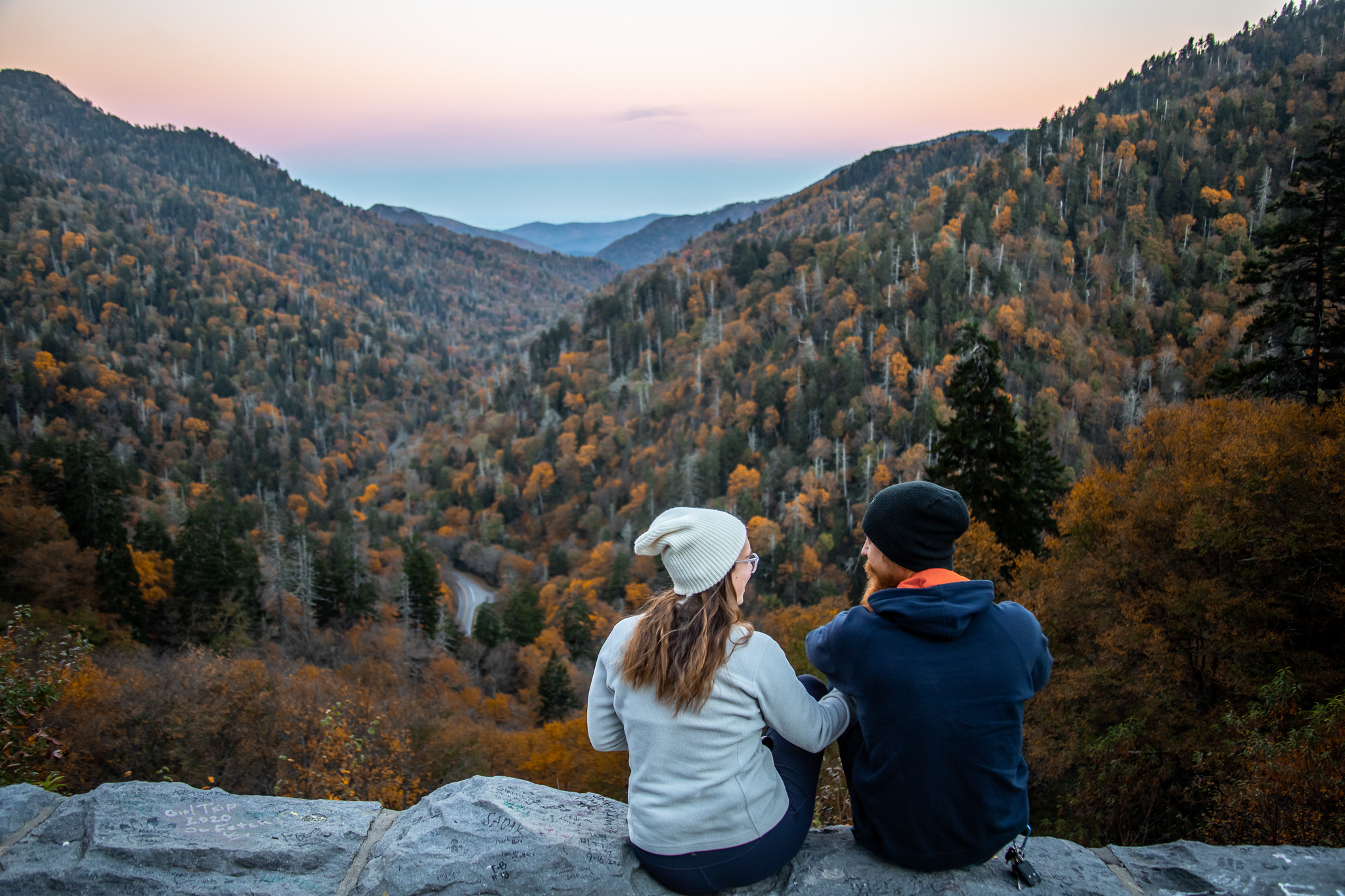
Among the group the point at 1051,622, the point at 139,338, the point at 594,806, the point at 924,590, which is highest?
the point at 139,338

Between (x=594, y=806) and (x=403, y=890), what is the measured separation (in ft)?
3.74

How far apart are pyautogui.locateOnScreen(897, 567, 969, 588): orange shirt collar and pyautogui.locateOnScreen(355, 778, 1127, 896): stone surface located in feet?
4.49

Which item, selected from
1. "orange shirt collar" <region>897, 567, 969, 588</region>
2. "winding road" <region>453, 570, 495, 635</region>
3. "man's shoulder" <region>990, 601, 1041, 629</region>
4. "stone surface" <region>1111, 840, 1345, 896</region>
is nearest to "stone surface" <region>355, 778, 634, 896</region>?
"orange shirt collar" <region>897, 567, 969, 588</region>

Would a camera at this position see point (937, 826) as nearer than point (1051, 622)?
Yes

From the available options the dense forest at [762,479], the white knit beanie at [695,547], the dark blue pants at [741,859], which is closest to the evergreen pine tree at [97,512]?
the dense forest at [762,479]

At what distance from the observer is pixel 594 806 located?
12.6 ft

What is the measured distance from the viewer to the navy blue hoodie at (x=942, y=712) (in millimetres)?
2838

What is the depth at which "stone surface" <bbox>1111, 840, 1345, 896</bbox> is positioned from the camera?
2828 millimetres

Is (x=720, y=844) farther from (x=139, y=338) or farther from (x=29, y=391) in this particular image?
(x=139, y=338)

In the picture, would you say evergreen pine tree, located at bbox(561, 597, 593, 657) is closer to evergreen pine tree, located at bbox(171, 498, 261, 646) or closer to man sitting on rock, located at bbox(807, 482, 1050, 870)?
evergreen pine tree, located at bbox(171, 498, 261, 646)

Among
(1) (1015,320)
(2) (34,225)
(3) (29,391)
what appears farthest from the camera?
(2) (34,225)

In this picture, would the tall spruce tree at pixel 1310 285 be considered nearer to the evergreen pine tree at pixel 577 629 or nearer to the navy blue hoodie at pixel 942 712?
the navy blue hoodie at pixel 942 712

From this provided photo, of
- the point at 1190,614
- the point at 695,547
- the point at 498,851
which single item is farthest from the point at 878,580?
the point at 1190,614

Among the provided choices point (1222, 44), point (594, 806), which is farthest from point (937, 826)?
point (1222, 44)
